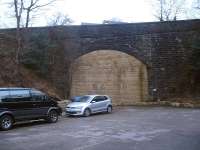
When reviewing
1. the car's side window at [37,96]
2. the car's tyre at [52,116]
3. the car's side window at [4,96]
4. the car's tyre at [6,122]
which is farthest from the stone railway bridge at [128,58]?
the car's tyre at [6,122]

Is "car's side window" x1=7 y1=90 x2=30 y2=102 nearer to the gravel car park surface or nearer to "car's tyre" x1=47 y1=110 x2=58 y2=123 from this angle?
the gravel car park surface

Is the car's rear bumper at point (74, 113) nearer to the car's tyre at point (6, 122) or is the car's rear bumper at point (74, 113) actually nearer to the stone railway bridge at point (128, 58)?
the car's tyre at point (6, 122)

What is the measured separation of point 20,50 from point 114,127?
18.3 meters

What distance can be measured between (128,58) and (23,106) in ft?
62.3

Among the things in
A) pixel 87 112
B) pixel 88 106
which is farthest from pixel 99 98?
pixel 87 112

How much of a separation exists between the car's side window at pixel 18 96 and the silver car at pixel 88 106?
6983mm

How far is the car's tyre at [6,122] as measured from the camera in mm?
18719

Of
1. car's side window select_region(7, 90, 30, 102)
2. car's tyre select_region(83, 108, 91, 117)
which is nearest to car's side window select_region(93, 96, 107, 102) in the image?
car's tyre select_region(83, 108, 91, 117)

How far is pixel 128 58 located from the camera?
3775 centimetres

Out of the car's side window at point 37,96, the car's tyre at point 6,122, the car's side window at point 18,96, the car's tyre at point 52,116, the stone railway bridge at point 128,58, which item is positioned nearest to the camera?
the car's tyre at point 6,122

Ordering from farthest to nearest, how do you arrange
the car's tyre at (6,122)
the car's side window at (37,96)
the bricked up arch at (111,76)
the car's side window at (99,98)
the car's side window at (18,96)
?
the bricked up arch at (111,76), the car's side window at (99,98), the car's side window at (37,96), the car's side window at (18,96), the car's tyre at (6,122)

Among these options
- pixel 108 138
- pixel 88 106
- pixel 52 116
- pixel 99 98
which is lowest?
pixel 108 138

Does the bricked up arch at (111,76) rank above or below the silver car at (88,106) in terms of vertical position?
above

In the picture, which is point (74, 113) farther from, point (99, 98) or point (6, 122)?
point (6, 122)
